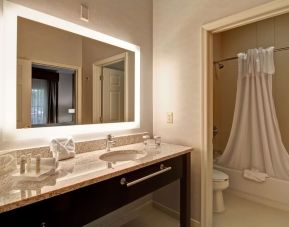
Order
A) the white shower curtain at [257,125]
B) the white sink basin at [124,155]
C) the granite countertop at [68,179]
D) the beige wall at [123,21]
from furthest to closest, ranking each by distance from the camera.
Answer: the white shower curtain at [257,125], the white sink basin at [124,155], the beige wall at [123,21], the granite countertop at [68,179]

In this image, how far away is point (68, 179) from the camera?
2.96 feet

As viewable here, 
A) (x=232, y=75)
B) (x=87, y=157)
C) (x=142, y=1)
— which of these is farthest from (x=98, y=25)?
(x=232, y=75)

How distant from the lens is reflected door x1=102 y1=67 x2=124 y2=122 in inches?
69.1

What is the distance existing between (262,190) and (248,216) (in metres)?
0.42

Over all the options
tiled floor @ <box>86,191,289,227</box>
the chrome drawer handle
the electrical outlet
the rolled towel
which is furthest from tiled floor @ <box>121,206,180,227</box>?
the rolled towel

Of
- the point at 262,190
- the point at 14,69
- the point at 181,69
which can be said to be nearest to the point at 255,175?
the point at 262,190

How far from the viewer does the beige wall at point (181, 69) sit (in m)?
1.69

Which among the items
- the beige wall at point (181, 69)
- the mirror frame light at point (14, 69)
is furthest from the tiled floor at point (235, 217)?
the mirror frame light at point (14, 69)

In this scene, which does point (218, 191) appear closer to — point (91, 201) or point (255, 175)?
point (255, 175)

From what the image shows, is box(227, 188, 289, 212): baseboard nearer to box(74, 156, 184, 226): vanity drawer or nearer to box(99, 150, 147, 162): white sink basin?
box(74, 156, 184, 226): vanity drawer

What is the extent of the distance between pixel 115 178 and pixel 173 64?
127 centimetres

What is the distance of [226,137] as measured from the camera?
3.02 metres

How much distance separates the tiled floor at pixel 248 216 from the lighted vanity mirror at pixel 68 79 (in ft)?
4.66

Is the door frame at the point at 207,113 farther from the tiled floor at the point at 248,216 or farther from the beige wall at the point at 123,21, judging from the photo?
the beige wall at the point at 123,21
